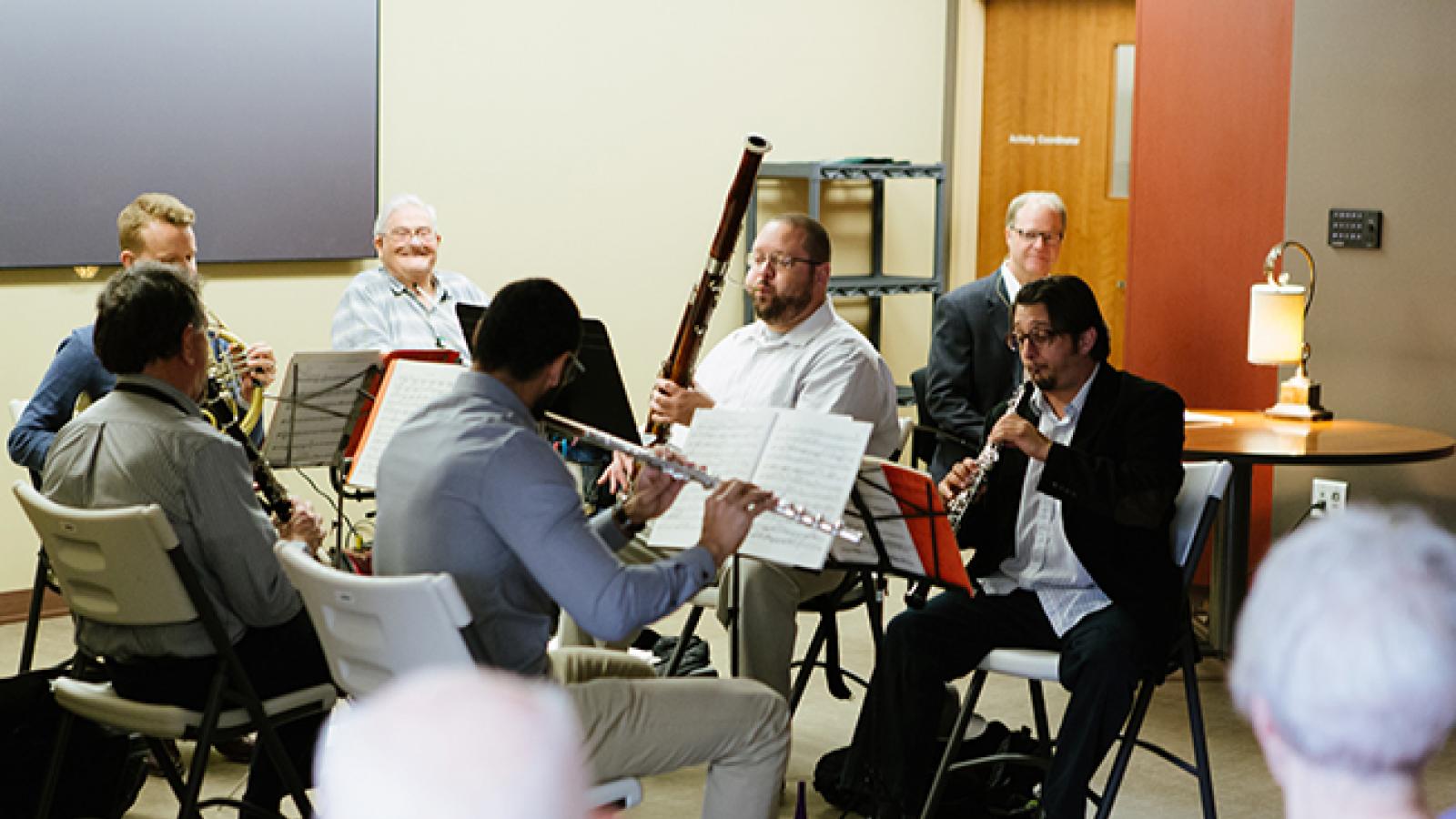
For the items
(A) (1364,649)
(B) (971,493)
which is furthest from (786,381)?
(A) (1364,649)

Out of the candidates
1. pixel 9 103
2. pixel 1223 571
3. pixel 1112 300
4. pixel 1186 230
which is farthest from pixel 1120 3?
pixel 9 103

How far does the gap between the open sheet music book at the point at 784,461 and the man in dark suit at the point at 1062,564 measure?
421 millimetres

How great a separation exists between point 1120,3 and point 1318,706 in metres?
6.27

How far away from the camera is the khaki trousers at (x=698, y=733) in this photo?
2.77 metres

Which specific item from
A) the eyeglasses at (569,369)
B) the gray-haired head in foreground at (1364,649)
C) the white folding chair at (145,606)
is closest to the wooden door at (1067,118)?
the eyeglasses at (569,369)

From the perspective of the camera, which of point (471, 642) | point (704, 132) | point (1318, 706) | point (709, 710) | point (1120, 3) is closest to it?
point (1318, 706)

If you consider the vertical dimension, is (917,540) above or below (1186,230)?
below

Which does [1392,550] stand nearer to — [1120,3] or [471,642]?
[471,642]

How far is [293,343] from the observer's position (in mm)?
5695

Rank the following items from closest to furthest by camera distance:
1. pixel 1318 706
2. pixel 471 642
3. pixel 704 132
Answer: pixel 1318 706, pixel 471 642, pixel 704 132

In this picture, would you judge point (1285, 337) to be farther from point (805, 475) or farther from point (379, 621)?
point (379, 621)

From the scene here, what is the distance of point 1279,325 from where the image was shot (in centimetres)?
487

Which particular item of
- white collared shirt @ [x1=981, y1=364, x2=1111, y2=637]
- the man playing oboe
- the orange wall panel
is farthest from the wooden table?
the man playing oboe

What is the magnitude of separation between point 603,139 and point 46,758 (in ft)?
12.2
